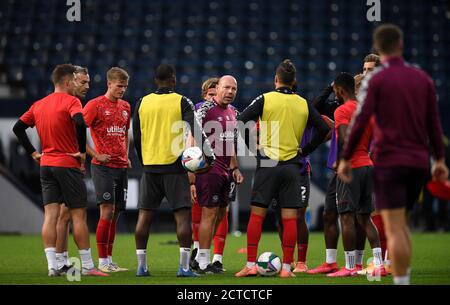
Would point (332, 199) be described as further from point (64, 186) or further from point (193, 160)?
point (64, 186)

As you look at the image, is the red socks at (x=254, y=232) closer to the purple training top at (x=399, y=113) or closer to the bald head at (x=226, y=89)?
the bald head at (x=226, y=89)

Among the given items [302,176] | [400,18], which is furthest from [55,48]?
[302,176]

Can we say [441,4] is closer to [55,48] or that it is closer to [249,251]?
[55,48]

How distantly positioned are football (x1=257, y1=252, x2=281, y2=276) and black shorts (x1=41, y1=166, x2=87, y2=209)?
67.5 inches

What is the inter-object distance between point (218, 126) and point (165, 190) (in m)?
1.20

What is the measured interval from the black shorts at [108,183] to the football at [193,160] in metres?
1.27

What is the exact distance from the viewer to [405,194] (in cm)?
562

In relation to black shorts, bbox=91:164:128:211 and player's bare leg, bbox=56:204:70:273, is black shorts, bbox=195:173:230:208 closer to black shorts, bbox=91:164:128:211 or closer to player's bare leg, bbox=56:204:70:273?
black shorts, bbox=91:164:128:211

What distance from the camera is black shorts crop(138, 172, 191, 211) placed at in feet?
24.9

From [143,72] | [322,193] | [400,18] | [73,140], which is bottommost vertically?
[322,193]

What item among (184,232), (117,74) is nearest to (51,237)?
(184,232)

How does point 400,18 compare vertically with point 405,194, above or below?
above

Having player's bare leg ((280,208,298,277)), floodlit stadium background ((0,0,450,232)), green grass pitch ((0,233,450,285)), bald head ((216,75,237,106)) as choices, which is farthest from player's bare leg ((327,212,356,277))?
floodlit stadium background ((0,0,450,232))
